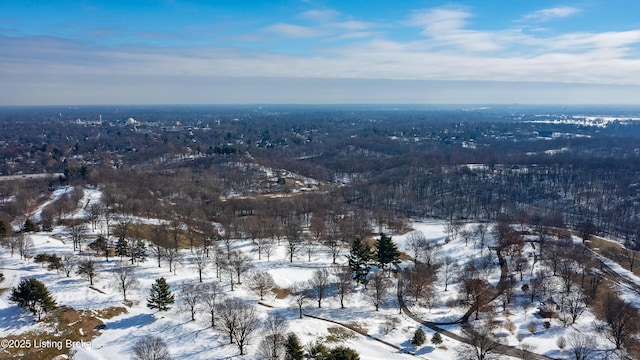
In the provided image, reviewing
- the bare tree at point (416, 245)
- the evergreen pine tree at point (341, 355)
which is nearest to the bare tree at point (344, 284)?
the bare tree at point (416, 245)

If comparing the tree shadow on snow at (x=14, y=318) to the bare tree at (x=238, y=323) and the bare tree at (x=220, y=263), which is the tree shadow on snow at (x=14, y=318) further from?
the bare tree at (x=220, y=263)

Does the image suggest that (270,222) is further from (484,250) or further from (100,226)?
(484,250)

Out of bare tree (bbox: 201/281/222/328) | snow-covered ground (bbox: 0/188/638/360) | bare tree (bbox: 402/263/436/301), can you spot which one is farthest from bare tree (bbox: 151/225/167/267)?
bare tree (bbox: 402/263/436/301)

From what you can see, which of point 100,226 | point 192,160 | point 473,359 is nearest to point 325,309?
point 473,359

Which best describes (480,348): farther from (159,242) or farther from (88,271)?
(159,242)

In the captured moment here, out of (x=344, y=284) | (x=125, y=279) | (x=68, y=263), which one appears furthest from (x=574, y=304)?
(x=68, y=263)

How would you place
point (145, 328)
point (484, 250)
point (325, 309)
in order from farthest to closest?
point (484, 250) < point (325, 309) < point (145, 328)
